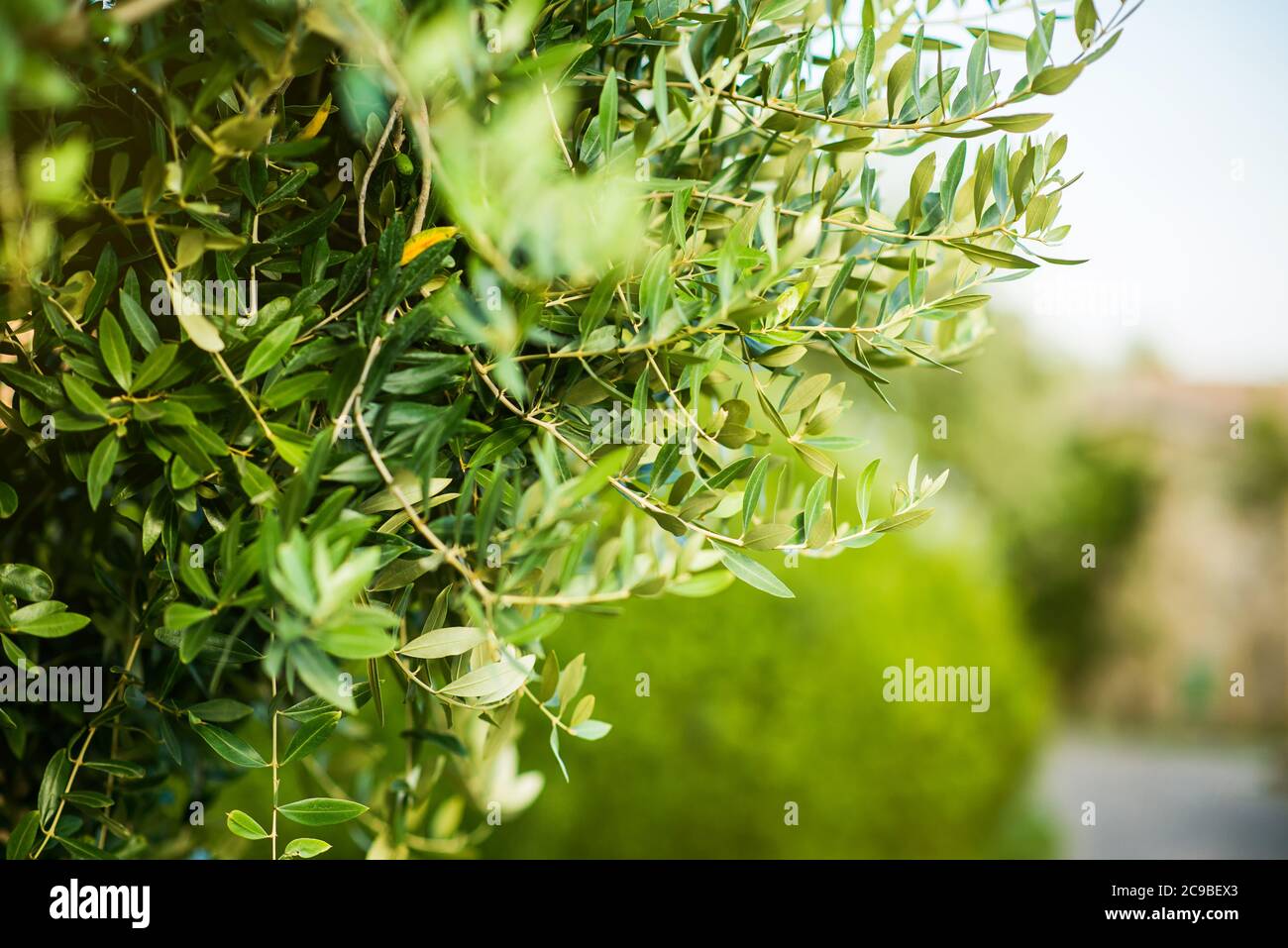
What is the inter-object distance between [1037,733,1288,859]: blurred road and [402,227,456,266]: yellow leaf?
5.33 meters

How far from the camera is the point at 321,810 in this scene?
2.28 ft

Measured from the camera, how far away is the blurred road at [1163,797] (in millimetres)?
5352

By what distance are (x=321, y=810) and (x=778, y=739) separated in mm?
2482

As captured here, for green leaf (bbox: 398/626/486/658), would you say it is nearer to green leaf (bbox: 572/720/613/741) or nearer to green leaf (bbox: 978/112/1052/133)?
green leaf (bbox: 572/720/613/741)

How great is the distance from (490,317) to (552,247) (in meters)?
0.06

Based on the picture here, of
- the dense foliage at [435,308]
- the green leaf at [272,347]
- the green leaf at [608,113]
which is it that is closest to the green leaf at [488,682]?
the dense foliage at [435,308]

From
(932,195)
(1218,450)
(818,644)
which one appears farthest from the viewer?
(1218,450)

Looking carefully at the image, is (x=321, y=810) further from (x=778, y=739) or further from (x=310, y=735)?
(x=778, y=739)

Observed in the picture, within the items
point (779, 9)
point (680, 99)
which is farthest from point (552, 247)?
point (779, 9)

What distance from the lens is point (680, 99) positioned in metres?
0.60

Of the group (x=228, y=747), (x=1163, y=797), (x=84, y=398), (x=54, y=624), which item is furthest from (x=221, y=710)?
(x=1163, y=797)

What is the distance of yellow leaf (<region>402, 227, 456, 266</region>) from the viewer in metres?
0.59

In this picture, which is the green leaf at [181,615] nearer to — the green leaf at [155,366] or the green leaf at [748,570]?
the green leaf at [155,366]
